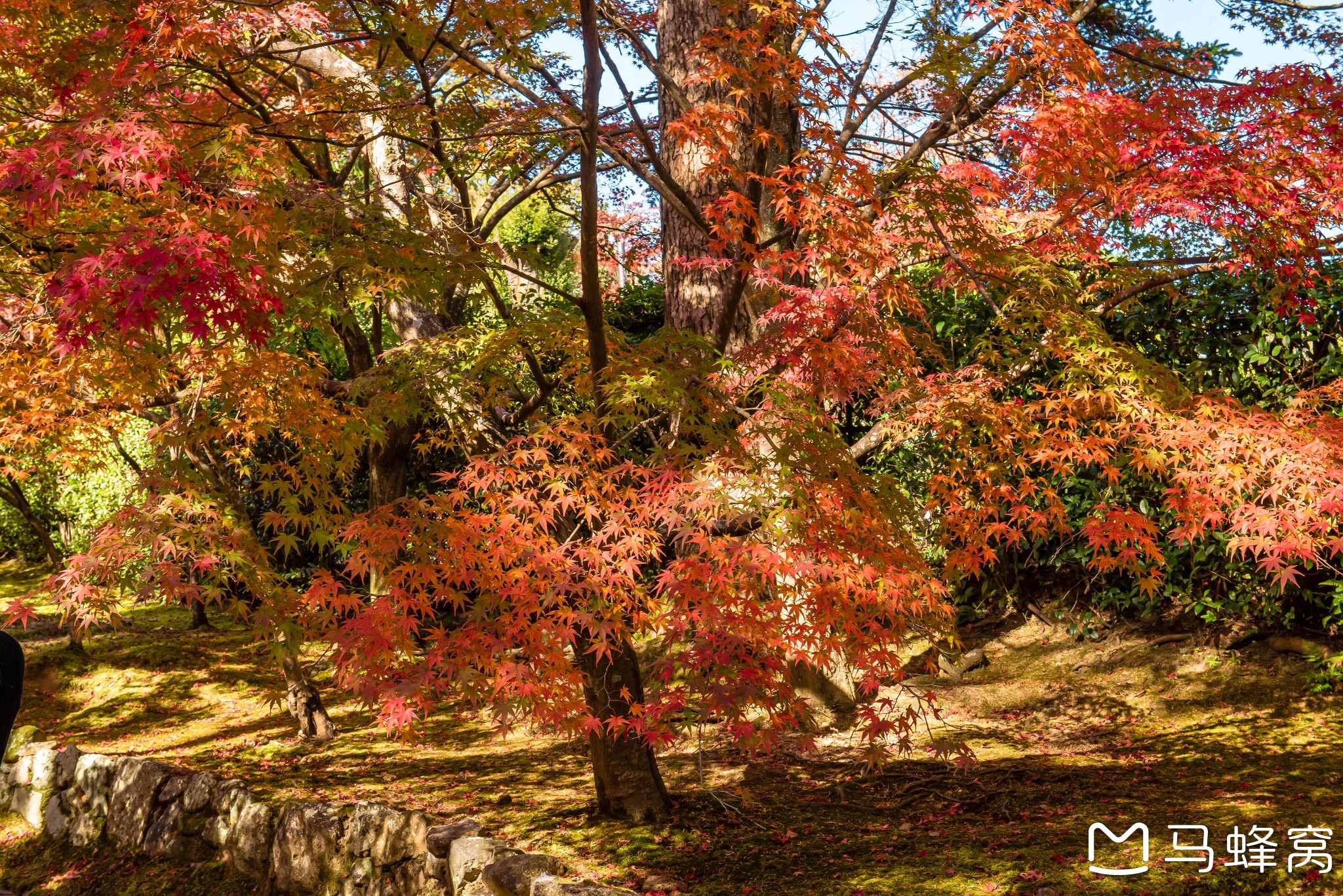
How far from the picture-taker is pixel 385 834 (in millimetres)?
4273

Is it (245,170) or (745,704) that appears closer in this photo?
(745,704)

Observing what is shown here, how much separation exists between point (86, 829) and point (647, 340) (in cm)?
444

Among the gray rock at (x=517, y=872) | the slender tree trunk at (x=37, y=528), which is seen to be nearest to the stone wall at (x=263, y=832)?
the gray rock at (x=517, y=872)

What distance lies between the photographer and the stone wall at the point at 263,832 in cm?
382

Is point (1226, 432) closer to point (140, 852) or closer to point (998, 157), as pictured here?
point (998, 157)

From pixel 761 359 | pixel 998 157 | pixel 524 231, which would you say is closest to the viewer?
pixel 761 359

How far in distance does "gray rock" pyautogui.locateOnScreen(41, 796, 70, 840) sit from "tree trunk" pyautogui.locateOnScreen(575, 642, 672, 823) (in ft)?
11.3

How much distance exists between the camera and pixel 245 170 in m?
5.44

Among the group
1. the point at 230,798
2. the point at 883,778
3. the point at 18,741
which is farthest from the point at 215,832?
the point at 883,778

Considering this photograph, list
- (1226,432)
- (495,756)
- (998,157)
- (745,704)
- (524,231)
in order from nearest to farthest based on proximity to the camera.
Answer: (745,704) < (1226,432) < (495,756) < (998,157) < (524,231)

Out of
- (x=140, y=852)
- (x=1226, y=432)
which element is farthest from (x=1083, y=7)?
(x=140, y=852)

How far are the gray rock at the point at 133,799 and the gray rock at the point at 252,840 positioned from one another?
792 mm

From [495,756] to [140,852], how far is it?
2.04 metres

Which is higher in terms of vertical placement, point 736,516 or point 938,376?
point 938,376
